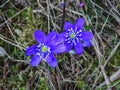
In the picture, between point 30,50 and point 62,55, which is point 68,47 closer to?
point 62,55

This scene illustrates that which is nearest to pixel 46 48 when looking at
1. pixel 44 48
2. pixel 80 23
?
pixel 44 48

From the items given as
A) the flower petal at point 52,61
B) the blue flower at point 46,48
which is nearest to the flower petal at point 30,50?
the blue flower at point 46,48

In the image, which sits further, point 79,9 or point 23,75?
point 79,9

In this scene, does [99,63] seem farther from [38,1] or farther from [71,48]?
[38,1]

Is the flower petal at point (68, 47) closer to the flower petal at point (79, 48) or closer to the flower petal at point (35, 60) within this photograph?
the flower petal at point (79, 48)

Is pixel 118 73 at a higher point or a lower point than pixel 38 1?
lower

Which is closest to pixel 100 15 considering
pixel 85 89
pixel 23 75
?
pixel 85 89
